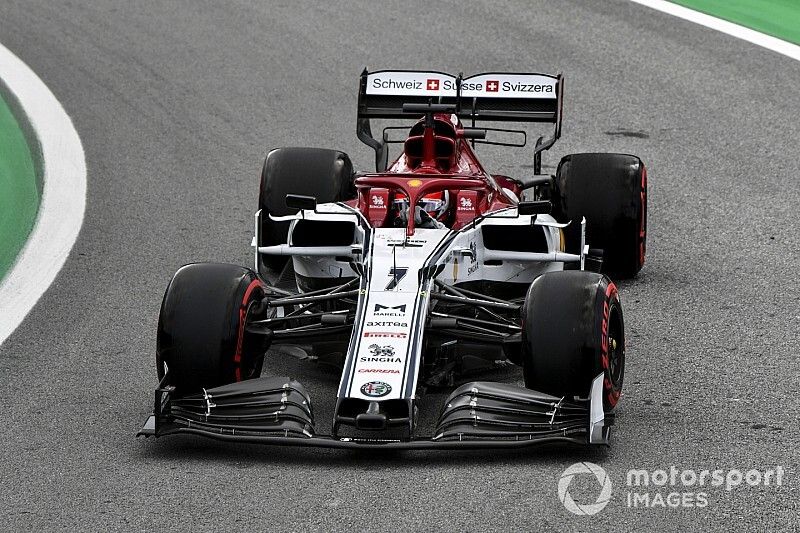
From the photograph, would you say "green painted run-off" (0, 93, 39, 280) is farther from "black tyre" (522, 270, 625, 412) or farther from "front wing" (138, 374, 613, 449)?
"black tyre" (522, 270, 625, 412)

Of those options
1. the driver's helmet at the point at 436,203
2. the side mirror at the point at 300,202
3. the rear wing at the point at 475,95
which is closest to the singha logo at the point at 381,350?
the side mirror at the point at 300,202

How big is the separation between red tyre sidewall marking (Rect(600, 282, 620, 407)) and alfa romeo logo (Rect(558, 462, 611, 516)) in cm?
62

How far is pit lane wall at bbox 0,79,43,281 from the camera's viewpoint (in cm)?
1162

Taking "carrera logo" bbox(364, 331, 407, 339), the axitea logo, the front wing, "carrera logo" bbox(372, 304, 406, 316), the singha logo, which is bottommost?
the axitea logo

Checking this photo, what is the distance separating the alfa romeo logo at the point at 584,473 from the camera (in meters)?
6.81

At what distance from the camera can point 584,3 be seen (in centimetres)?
1836

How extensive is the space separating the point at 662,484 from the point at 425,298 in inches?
71.1

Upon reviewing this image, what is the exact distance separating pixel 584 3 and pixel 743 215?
6756 millimetres

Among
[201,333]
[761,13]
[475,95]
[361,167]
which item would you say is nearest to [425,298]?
[201,333]

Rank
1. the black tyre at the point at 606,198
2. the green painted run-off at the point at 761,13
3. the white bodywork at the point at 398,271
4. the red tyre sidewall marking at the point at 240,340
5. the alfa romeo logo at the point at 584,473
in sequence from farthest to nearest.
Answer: the green painted run-off at the point at 761,13
the black tyre at the point at 606,198
the red tyre sidewall marking at the point at 240,340
the white bodywork at the point at 398,271
the alfa romeo logo at the point at 584,473

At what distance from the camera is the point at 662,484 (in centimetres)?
713

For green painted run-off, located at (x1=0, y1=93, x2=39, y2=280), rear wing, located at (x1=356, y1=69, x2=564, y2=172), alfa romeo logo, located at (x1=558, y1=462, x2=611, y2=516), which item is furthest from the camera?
green painted run-off, located at (x1=0, y1=93, x2=39, y2=280)

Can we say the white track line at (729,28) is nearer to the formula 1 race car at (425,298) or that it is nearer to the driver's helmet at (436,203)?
the formula 1 race car at (425,298)

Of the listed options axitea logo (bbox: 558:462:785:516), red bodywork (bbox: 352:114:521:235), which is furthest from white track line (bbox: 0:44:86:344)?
axitea logo (bbox: 558:462:785:516)
